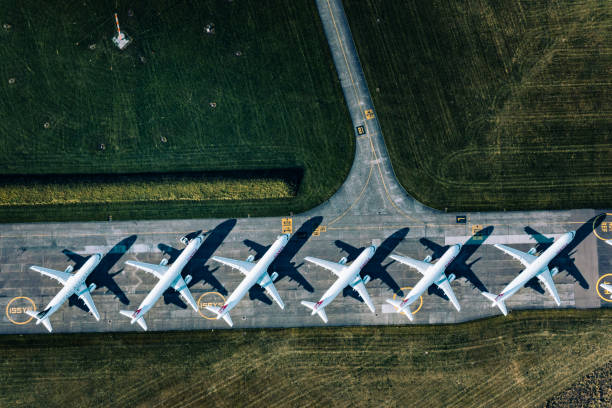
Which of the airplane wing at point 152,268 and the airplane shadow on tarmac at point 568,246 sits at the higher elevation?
the airplane wing at point 152,268

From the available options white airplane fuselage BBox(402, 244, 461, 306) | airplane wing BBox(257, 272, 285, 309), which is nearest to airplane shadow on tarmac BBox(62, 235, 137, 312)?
airplane wing BBox(257, 272, 285, 309)

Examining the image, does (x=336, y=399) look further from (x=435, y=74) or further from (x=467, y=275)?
(x=435, y=74)

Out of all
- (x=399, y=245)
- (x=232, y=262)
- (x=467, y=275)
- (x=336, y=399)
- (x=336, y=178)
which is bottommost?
(x=336, y=399)

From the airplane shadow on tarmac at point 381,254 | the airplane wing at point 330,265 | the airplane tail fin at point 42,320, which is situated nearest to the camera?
the airplane tail fin at point 42,320

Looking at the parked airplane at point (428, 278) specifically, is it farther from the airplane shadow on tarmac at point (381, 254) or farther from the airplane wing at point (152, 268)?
the airplane wing at point (152, 268)

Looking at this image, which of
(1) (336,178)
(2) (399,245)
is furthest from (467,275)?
(1) (336,178)

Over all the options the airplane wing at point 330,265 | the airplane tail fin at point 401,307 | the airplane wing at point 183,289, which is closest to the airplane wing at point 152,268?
the airplane wing at point 183,289
